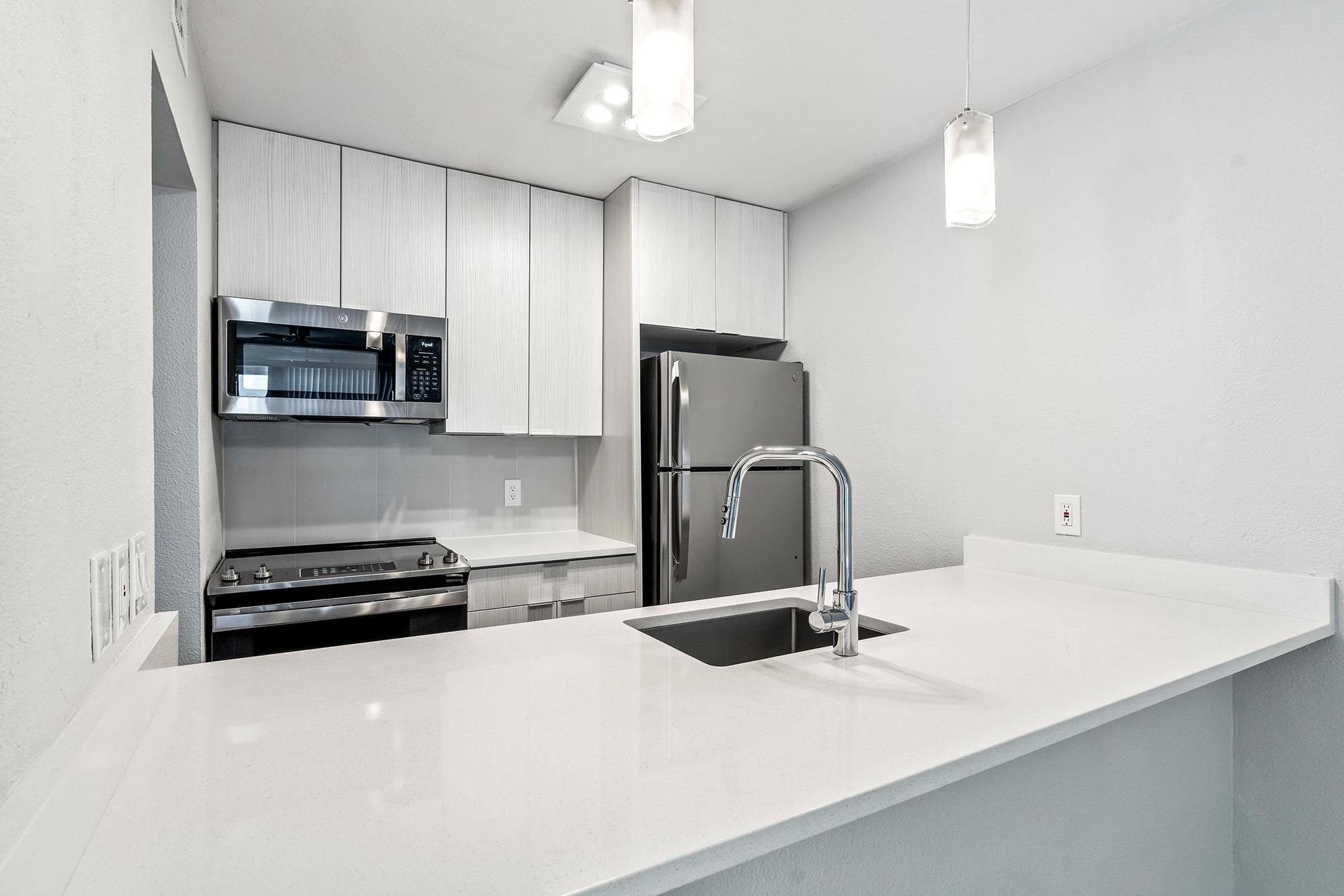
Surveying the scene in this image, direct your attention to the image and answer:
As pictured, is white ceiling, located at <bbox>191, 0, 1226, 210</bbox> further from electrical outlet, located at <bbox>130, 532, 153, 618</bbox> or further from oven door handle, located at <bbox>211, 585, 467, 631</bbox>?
oven door handle, located at <bbox>211, 585, 467, 631</bbox>

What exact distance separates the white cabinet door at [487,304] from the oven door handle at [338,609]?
685 millimetres

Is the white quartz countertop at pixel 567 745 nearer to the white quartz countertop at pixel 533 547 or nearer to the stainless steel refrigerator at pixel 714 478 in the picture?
the white quartz countertop at pixel 533 547

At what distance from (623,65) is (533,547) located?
1.71 meters

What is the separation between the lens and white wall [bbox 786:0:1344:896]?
148cm

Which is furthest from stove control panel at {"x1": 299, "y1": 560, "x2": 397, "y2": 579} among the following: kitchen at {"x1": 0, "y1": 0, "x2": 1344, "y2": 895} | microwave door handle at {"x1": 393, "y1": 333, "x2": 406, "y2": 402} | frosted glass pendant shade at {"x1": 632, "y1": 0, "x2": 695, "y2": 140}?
frosted glass pendant shade at {"x1": 632, "y1": 0, "x2": 695, "y2": 140}

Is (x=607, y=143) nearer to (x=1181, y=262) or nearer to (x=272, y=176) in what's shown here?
(x=272, y=176)

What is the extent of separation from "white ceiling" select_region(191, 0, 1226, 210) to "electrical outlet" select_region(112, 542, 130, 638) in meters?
1.41

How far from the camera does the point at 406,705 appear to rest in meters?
0.96

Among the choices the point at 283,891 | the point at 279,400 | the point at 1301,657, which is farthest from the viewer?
the point at 279,400

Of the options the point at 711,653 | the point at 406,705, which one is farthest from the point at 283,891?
the point at 711,653

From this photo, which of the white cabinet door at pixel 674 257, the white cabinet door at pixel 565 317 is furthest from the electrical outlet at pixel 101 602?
the white cabinet door at pixel 674 257

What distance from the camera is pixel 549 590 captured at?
248cm

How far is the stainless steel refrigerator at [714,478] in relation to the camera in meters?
2.57

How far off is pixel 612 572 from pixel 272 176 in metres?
1.81
